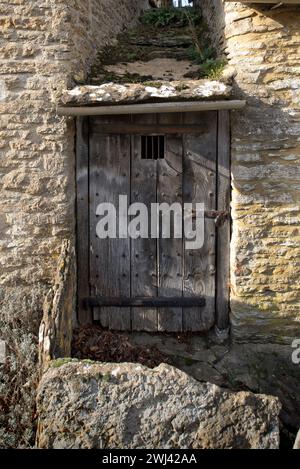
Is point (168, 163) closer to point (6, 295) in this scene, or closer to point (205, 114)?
point (205, 114)

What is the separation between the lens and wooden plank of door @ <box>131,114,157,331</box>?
4625 millimetres

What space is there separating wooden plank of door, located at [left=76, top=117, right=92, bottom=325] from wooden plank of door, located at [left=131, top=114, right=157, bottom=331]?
463 mm

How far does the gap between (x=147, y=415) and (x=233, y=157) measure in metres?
2.60

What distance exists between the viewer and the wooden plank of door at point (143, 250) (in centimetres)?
462

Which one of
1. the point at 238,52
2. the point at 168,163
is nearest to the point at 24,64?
the point at 168,163

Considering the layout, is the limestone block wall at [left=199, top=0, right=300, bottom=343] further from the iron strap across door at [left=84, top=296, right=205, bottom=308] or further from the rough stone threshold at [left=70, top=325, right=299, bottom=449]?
the iron strap across door at [left=84, top=296, right=205, bottom=308]

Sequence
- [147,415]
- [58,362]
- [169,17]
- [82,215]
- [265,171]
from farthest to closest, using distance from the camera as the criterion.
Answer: [169,17], [82,215], [265,171], [58,362], [147,415]

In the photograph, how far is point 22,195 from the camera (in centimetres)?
445

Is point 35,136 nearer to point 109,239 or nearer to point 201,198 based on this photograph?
point 109,239

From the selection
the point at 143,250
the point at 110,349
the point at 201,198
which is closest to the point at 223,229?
the point at 201,198

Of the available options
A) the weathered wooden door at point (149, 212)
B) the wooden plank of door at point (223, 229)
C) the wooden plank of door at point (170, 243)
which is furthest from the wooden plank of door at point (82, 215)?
the wooden plank of door at point (223, 229)

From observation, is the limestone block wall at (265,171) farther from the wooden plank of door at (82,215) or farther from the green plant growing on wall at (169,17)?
the green plant growing on wall at (169,17)

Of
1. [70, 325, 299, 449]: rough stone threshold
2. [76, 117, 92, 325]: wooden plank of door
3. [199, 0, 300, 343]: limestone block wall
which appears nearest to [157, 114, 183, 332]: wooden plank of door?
[70, 325, 299, 449]: rough stone threshold

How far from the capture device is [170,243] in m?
4.71
